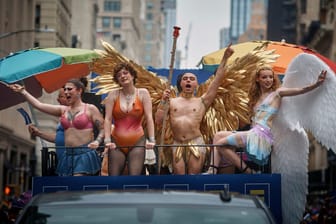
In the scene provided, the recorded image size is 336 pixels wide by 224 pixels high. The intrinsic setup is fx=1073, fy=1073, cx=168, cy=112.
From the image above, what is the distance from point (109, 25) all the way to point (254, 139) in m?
139

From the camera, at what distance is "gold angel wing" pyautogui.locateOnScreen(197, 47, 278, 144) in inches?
383

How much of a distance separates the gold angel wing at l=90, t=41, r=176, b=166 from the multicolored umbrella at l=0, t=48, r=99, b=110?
1.44 ft

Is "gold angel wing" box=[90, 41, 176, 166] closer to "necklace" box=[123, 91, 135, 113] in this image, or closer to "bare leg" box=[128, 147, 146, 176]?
"necklace" box=[123, 91, 135, 113]

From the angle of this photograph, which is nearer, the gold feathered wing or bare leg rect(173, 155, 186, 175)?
bare leg rect(173, 155, 186, 175)

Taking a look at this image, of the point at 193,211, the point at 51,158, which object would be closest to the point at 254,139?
the point at 51,158

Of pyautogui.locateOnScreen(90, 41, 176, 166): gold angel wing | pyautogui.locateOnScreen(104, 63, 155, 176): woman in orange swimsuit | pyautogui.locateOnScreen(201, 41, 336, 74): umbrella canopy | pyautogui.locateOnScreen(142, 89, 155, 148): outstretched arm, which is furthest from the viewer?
pyautogui.locateOnScreen(201, 41, 336, 74): umbrella canopy

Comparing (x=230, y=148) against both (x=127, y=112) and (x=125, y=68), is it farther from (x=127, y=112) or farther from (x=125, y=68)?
(x=125, y=68)

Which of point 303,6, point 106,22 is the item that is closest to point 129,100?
point 303,6

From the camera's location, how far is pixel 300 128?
8914 millimetres

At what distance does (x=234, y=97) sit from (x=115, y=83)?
1106 mm

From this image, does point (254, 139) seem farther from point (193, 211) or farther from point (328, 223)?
point (328, 223)

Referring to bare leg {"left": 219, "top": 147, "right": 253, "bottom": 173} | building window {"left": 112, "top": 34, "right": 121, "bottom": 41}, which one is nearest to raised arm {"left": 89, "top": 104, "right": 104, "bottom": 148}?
bare leg {"left": 219, "top": 147, "right": 253, "bottom": 173}

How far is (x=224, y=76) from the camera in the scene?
31.9 feet

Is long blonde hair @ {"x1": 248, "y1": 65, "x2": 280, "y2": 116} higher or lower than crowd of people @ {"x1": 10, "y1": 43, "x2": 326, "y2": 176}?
higher
